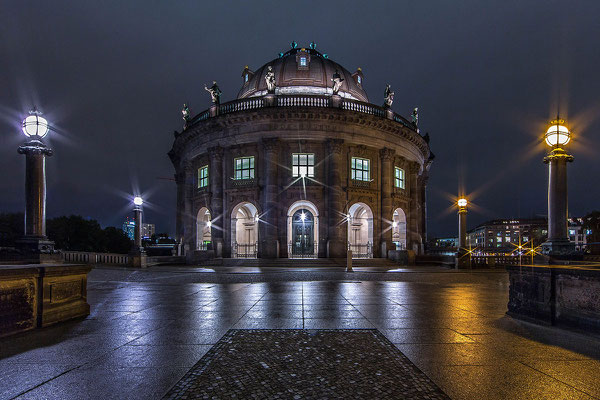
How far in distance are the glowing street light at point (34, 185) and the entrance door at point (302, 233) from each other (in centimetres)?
2377

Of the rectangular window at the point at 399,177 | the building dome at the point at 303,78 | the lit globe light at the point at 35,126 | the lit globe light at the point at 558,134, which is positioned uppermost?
the building dome at the point at 303,78

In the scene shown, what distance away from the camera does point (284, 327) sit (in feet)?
22.0

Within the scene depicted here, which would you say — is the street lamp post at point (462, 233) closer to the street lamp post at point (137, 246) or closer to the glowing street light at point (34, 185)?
the street lamp post at point (137, 246)

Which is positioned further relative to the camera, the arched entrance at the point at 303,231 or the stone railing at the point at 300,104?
the arched entrance at the point at 303,231

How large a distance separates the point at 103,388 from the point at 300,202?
30.0m

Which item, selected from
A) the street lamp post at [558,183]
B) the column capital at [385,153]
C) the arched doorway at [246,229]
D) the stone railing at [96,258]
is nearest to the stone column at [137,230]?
the stone railing at [96,258]

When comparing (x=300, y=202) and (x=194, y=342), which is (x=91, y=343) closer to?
(x=194, y=342)

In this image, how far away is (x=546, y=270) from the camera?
691 cm

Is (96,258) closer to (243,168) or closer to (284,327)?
(243,168)

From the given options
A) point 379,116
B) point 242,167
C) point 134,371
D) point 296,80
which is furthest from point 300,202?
point 134,371

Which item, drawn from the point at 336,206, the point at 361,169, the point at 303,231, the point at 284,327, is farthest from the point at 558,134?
the point at 303,231

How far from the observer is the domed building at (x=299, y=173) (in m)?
32.8

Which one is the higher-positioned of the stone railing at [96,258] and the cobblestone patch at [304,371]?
the cobblestone patch at [304,371]

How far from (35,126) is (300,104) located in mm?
23597
